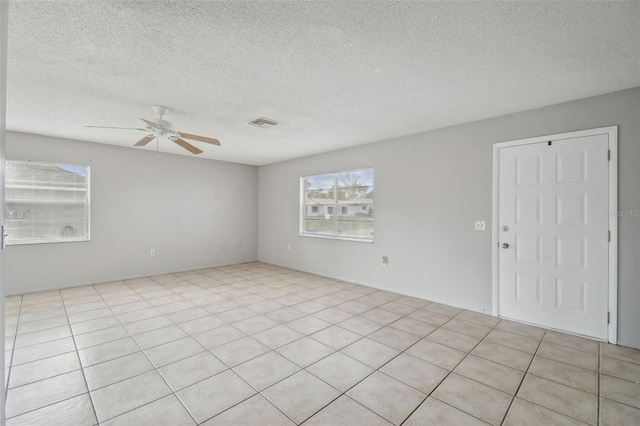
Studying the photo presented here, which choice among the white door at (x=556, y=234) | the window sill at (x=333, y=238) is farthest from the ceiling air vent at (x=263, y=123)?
the white door at (x=556, y=234)

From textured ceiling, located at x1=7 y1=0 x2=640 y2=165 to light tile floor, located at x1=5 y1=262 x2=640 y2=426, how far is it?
247 centimetres

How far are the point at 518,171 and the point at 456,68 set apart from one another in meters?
1.73

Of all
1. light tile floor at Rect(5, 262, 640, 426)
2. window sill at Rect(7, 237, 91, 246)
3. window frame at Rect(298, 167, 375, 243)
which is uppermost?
window frame at Rect(298, 167, 375, 243)

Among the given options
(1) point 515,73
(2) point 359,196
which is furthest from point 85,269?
(1) point 515,73

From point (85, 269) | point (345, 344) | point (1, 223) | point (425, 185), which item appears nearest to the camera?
point (1, 223)

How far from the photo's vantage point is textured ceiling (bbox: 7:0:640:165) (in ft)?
5.67

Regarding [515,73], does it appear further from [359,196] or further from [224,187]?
[224,187]

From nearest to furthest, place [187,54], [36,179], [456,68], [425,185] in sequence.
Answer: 1. [187,54]
2. [456,68]
3. [425,185]
4. [36,179]

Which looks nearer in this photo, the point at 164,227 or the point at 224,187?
the point at 164,227

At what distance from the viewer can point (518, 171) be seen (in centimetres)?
337

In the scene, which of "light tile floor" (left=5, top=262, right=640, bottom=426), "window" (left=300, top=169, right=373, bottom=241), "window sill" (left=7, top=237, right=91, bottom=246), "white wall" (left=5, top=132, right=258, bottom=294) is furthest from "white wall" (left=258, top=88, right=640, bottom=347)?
"window sill" (left=7, top=237, right=91, bottom=246)

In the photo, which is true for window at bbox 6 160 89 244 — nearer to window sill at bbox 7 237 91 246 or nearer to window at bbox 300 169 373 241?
window sill at bbox 7 237 91 246

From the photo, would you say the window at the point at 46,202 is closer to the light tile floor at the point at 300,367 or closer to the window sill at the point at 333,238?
the light tile floor at the point at 300,367

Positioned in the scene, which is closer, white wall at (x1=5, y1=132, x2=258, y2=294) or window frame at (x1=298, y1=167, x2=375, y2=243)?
white wall at (x1=5, y1=132, x2=258, y2=294)
